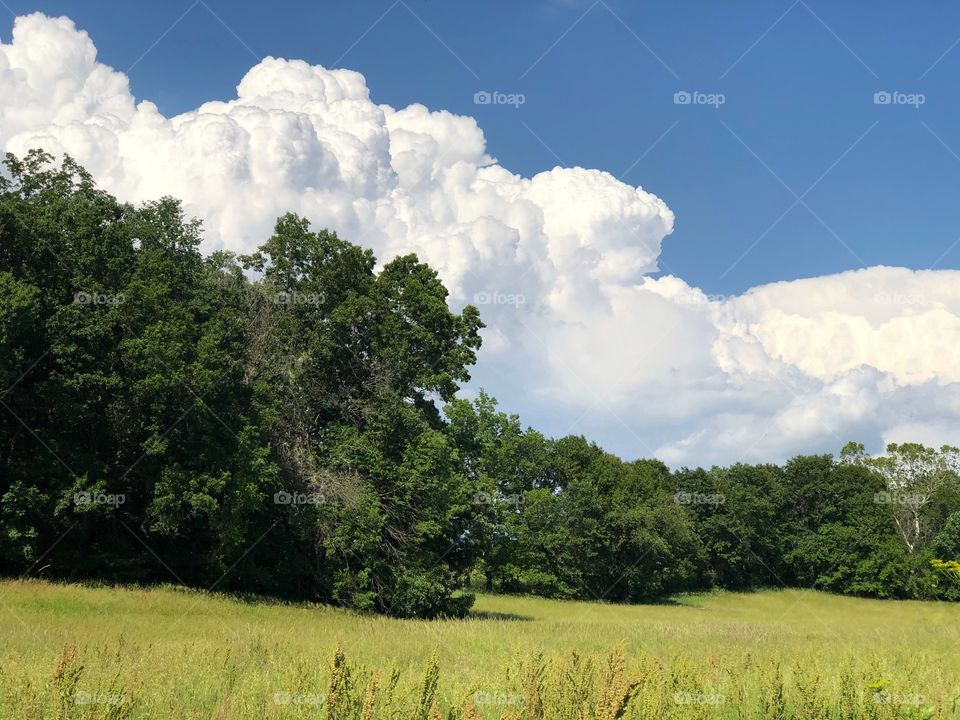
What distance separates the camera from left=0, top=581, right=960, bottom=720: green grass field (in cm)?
642

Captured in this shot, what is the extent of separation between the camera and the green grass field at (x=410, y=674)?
6.42m

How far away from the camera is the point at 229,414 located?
98.2 ft

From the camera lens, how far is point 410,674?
9.02m

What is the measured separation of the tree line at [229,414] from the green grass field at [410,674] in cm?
633

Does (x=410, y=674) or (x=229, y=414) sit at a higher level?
(x=229, y=414)

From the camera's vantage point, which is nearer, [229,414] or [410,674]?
[410,674]

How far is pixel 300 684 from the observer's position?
7277 millimetres

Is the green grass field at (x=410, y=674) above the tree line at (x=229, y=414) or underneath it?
underneath

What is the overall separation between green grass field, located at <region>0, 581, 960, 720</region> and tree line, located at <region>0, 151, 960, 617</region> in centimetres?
633

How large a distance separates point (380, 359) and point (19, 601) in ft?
56.0

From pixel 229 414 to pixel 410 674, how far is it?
2276 centimetres

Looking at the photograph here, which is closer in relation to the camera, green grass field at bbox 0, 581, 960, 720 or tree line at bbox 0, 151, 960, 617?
green grass field at bbox 0, 581, 960, 720

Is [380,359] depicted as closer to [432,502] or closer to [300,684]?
[432,502]

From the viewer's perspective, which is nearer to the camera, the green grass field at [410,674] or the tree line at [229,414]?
the green grass field at [410,674]
